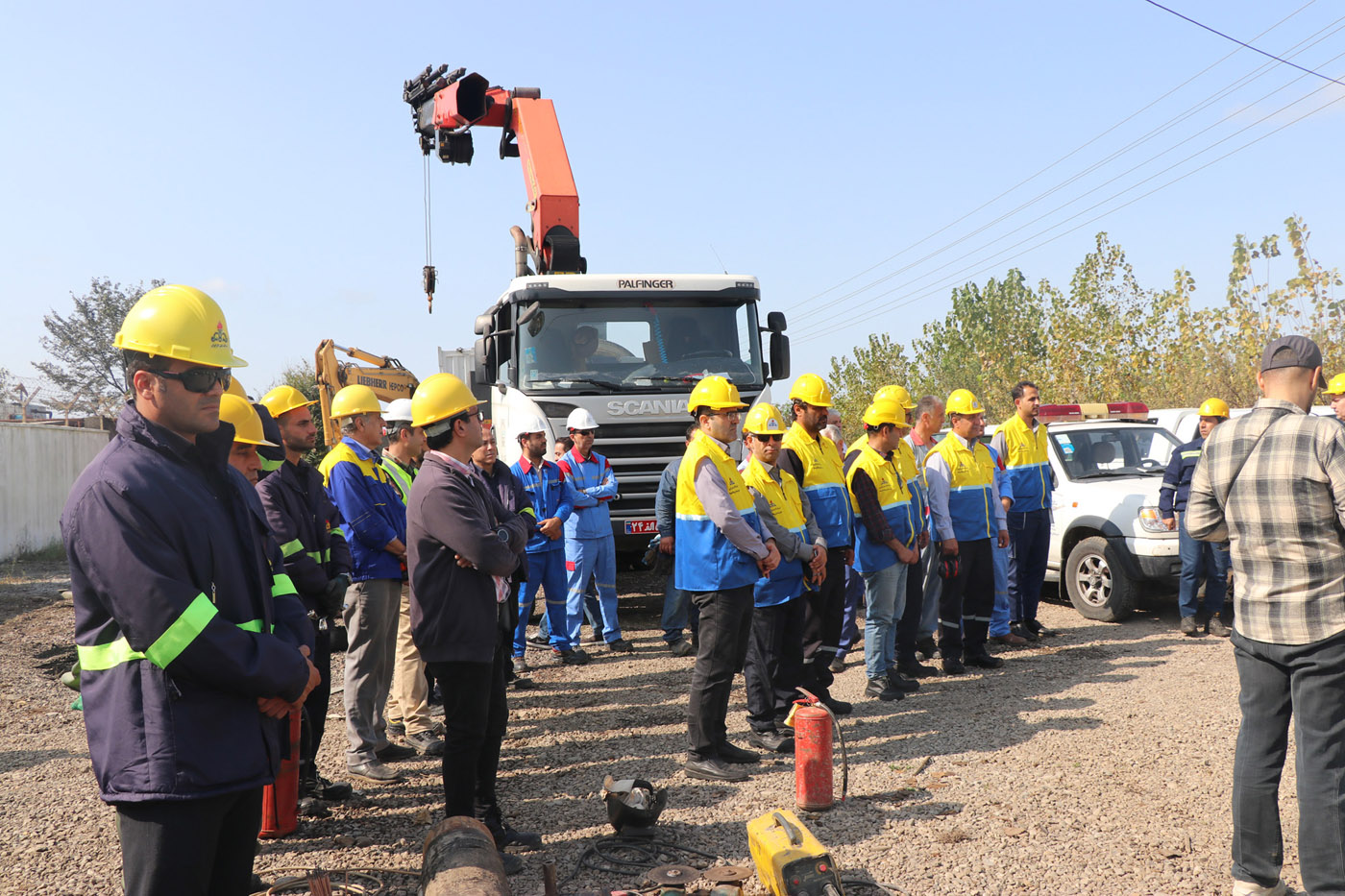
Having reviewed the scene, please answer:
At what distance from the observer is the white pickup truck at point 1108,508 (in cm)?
891

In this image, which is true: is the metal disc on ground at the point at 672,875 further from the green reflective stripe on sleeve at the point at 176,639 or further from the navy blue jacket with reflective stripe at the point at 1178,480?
the navy blue jacket with reflective stripe at the point at 1178,480

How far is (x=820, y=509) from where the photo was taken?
20.8ft

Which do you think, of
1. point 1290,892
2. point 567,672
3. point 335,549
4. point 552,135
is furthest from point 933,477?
point 552,135

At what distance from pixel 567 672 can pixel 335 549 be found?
11.0 feet

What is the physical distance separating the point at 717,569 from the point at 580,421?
372cm

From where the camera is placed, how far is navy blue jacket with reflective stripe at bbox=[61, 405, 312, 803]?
219cm

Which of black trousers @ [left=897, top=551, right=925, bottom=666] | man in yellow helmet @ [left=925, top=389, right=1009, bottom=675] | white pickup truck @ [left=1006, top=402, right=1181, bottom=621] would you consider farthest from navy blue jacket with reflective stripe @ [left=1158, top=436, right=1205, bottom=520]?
black trousers @ [left=897, top=551, right=925, bottom=666]

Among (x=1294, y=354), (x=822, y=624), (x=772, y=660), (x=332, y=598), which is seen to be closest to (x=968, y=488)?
(x=822, y=624)

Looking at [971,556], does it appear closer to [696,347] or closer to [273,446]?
[696,347]

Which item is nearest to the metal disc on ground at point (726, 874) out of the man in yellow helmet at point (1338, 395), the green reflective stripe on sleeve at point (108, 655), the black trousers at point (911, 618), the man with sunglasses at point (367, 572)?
the green reflective stripe on sleeve at point (108, 655)

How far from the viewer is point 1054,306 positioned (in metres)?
26.1

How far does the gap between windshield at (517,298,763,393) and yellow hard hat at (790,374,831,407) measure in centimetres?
306

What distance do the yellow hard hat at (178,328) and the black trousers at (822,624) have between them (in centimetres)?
442

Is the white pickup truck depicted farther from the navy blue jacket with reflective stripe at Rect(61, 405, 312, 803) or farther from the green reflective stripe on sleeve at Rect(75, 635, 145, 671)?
the green reflective stripe on sleeve at Rect(75, 635, 145, 671)
